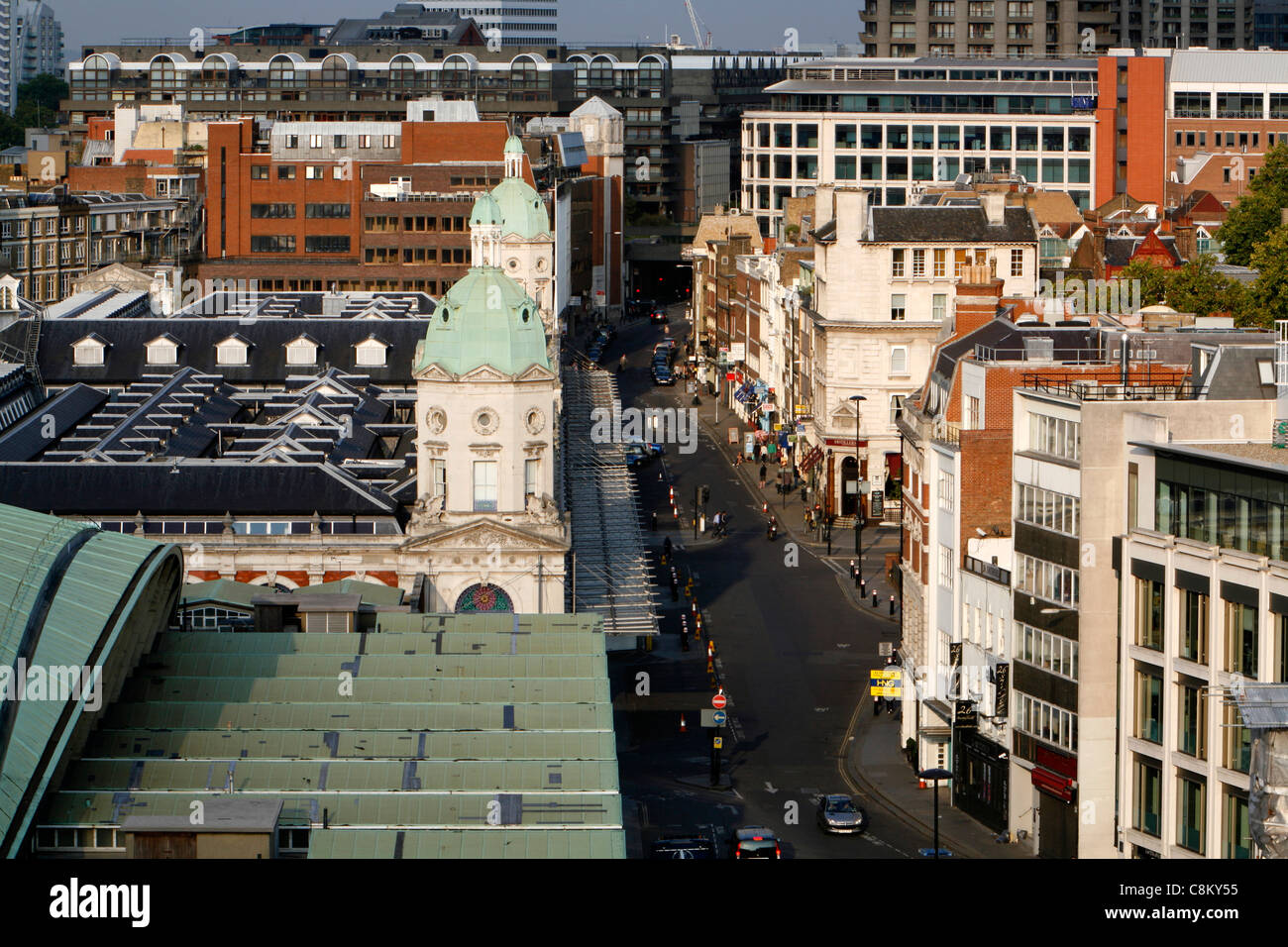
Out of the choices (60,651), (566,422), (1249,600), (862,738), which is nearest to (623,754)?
(862,738)

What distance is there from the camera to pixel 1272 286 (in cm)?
11981

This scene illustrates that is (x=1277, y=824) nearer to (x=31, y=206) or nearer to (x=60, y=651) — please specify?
(x=60, y=651)

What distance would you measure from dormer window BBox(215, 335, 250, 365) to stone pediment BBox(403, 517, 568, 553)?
48604 mm

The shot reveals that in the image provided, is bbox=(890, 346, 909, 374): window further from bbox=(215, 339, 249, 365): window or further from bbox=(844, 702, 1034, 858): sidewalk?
bbox=(844, 702, 1034, 858): sidewalk

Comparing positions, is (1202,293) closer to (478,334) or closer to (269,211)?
(478,334)

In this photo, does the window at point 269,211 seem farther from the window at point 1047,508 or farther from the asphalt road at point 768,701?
the window at point 1047,508

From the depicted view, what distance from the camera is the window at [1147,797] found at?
61.5m

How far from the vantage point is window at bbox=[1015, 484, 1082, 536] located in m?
66.5

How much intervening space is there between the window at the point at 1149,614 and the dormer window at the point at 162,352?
7400cm

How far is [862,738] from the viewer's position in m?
83.6

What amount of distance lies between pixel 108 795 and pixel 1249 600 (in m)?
27.1

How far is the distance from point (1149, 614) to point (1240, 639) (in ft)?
16.9

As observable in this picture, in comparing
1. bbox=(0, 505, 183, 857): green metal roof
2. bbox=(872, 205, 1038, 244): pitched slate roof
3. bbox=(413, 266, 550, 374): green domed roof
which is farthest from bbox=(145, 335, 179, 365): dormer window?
bbox=(0, 505, 183, 857): green metal roof

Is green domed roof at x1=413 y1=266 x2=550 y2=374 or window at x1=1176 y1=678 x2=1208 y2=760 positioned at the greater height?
green domed roof at x1=413 y1=266 x2=550 y2=374
